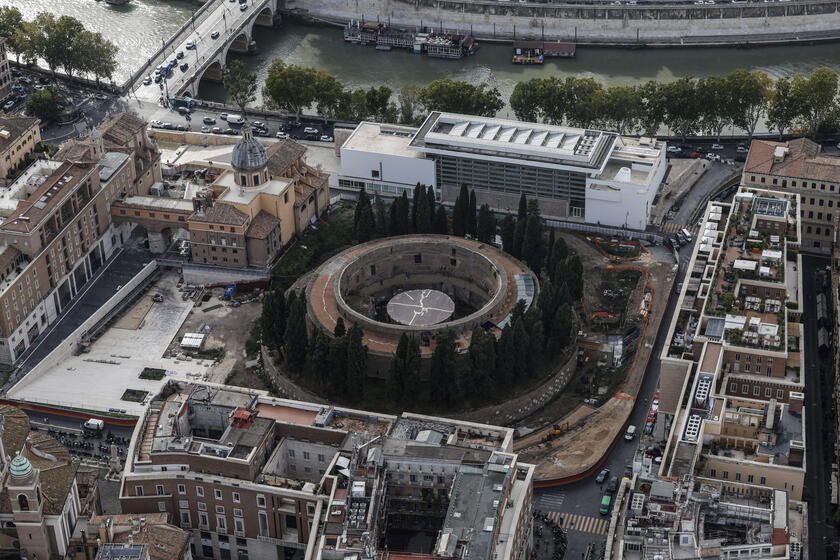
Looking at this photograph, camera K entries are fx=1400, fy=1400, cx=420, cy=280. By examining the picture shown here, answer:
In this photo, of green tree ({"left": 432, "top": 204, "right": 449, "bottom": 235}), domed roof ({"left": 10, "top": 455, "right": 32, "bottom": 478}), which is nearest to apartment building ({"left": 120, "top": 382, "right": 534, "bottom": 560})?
domed roof ({"left": 10, "top": 455, "right": 32, "bottom": 478})

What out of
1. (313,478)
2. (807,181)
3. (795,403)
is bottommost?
(313,478)

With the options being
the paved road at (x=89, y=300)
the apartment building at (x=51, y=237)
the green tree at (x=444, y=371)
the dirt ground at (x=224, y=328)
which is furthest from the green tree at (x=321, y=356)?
the apartment building at (x=51, y=237)

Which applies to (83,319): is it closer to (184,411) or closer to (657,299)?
(184,411)

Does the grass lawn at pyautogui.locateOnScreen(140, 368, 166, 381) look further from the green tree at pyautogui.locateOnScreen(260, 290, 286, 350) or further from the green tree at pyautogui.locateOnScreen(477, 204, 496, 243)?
the green tree at pyautogui.locateOnScreen(477, 204, 496, 243)

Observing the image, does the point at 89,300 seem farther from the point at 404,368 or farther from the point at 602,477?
the point at 602,477

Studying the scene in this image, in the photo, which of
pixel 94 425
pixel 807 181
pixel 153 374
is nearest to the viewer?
pixel 94 425

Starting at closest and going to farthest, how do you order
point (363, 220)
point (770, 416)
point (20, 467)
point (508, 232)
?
point (20, 467), point (770, 416), point (508, 232), point (363, 220)

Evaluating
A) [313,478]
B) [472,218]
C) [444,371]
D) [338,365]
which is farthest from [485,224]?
[313,478]
